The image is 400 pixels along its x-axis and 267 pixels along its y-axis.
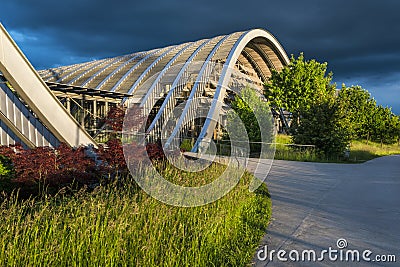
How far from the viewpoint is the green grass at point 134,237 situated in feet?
10.6

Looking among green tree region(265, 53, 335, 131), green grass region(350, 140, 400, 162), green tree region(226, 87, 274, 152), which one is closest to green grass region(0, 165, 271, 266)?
green tree region(226, 87, 274, 152)

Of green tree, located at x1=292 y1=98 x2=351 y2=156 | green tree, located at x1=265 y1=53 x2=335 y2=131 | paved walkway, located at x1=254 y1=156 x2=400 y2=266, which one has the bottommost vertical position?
paved walkway, located at x1=254 y1=156 x2=400 y2=266

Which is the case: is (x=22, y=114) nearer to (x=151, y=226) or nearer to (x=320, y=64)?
(x=151, y=226)

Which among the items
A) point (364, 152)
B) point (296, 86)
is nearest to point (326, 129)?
point (364, 152)

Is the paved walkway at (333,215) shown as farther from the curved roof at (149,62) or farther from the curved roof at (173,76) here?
the curved roof at (149,62)

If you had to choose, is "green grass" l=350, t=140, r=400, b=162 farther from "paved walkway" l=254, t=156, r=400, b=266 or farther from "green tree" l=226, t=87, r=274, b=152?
"paved walkway" l=254, t=156, r=400, b=266

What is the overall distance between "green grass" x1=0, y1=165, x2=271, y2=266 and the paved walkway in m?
0.47

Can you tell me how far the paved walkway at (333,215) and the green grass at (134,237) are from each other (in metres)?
0.47

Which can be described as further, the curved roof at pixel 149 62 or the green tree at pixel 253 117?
the curved roof at pixel 149 62

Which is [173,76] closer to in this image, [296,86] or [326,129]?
[296,86]

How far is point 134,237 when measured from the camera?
12.3ft

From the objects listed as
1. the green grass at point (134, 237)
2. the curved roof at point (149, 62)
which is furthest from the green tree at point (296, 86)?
the green grass at point (134, 237)

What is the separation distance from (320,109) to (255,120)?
4022 millimetres

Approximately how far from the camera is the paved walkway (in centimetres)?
422
